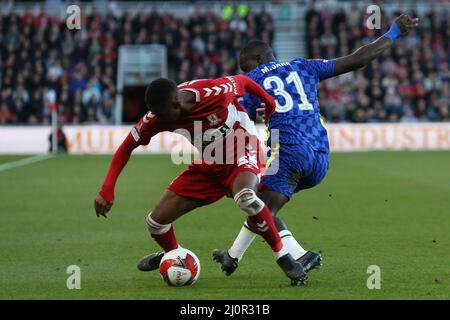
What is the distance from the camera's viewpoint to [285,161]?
337 inches

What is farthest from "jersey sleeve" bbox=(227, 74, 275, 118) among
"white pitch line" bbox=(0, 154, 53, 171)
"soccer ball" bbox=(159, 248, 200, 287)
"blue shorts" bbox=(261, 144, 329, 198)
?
"white pitch line" bbox=(0, 154, 53, 171)

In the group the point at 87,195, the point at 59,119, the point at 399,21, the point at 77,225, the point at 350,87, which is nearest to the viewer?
the point at 399,21

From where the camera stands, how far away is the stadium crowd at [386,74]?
98.4 feet

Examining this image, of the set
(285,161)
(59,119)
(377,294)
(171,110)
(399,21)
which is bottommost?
(59,119)

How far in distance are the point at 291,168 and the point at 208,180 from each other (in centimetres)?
75

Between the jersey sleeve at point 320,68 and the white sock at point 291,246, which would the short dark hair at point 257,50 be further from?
the white sock at point 291,246

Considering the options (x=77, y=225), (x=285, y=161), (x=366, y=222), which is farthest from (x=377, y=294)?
(x=77, y=225)

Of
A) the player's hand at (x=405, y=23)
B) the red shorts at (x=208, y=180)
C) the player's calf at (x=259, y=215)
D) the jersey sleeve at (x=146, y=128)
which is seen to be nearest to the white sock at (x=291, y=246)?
the player's calf at (x=259, y=215)

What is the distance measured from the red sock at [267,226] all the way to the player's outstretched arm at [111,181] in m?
1.14

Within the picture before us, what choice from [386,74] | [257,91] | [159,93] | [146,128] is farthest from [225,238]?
[386,74]

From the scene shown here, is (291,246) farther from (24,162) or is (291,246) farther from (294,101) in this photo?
(24,162)
